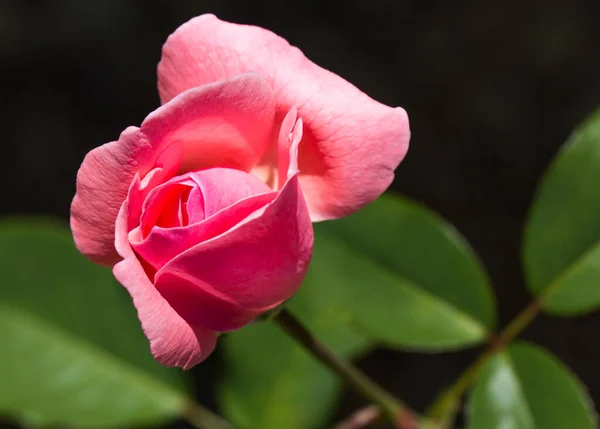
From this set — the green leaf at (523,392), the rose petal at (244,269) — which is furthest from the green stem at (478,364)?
the rose petal at (244,269)

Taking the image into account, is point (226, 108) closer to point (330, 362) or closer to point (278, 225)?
point (278, 225)

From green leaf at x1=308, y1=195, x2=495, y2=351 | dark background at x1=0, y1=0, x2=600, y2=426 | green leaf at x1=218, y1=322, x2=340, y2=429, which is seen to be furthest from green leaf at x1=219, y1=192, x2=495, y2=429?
dark background at x1=0, y1=0, x2=600, y2=426

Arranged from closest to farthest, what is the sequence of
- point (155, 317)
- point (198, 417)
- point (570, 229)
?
point (155, 317) < point (570, 229) < point (198, 417)

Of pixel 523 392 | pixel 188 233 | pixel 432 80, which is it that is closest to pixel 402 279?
pixel 523 392

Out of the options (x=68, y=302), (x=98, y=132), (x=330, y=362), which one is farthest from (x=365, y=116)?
(x=98, y=132)

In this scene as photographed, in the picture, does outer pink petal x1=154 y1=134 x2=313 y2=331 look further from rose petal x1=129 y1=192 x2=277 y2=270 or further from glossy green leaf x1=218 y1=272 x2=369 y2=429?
glossy green leaf x1=218 y1=272 x2=369 y2=429

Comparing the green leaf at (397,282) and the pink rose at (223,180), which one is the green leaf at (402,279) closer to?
the green leaf at (397,282)

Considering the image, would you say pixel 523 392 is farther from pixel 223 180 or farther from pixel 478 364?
pixel 223 180
